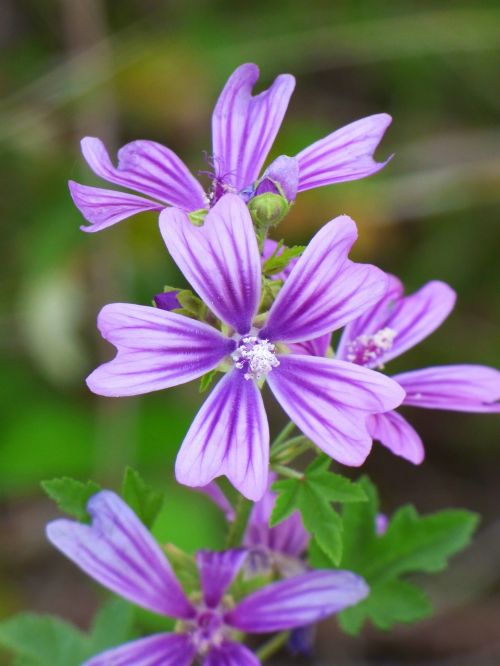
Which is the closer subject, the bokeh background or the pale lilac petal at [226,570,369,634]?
the pale lilac petal at [226,570,369,634]

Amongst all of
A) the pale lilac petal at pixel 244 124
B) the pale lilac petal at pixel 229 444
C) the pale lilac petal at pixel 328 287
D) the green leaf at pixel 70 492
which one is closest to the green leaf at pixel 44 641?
the green leaf at pixel 70 492

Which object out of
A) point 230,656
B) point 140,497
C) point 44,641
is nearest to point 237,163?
point 140,497

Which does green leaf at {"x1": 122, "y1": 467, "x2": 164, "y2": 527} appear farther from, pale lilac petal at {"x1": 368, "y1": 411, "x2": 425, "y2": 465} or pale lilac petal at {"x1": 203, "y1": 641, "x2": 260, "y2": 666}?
pale lilac petal at {"x1": 368, "y1": 411, "x2": 425, "y2": 465}

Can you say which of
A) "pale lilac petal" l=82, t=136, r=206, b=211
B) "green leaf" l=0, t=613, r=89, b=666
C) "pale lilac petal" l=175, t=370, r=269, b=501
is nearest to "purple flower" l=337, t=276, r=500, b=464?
"pale lilac petal" l=175, t=370, r=269, b=501

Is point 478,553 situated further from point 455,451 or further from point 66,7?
point 66,7

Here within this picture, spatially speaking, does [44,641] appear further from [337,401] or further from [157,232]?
[157,232]

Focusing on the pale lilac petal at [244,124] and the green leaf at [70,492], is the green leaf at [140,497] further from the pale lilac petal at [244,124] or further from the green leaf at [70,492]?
the pale lilac petal at [244,124]
